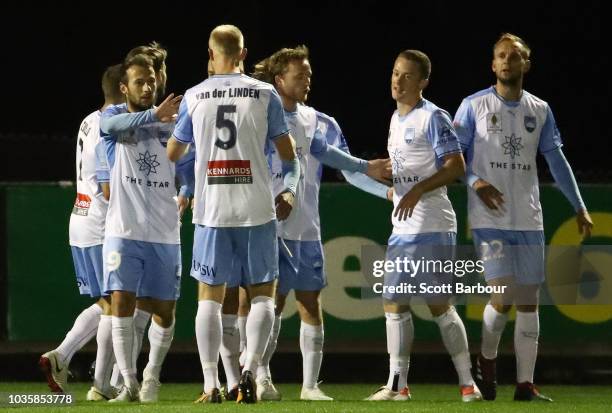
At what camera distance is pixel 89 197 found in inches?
397

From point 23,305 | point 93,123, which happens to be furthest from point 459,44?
point 93,123

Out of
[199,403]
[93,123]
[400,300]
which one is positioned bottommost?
[199,403]

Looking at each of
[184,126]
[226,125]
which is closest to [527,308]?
[226,125]

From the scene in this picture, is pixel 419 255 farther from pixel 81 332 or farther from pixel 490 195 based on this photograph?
pixel 81 332

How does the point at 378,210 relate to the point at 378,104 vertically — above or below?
below

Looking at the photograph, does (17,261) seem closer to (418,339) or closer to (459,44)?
(418,339)

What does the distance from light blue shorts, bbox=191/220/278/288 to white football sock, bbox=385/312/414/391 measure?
1.28 metres

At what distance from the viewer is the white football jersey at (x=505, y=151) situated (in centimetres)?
955

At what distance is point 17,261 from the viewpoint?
→ 39.7 feet

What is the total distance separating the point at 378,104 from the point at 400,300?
34.1 feet

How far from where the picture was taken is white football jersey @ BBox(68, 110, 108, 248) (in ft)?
32.8

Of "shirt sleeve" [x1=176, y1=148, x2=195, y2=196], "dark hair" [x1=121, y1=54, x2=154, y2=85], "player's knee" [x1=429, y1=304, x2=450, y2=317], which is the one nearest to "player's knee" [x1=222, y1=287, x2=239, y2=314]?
"shirt sleeve" [x1=176, y1=148, x2=195, y2=196]

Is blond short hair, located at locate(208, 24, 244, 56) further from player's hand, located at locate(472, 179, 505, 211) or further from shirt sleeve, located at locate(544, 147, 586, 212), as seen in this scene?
shirt sleeve, located at locate(544, 147, 586, 212)

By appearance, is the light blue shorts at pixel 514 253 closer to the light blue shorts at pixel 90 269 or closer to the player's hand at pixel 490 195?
the player's hand at pixel 490 195
